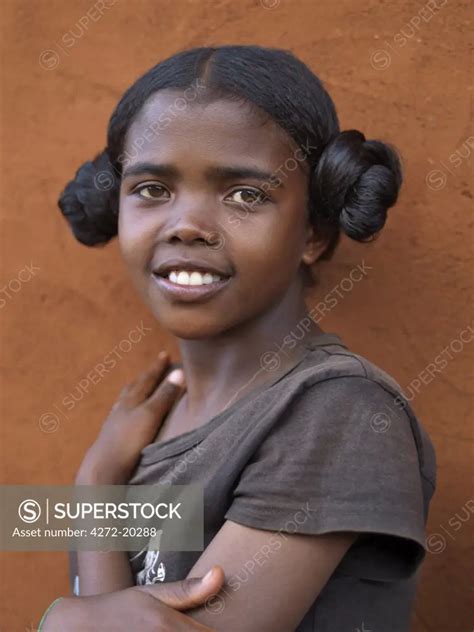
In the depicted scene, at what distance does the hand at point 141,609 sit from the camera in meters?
1.50

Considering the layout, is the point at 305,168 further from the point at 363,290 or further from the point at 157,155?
the point at 363,290

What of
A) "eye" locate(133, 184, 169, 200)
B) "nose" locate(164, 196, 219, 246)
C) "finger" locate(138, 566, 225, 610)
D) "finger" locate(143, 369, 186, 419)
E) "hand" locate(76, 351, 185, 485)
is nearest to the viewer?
"finger" locate(138, 566, 225, 610)

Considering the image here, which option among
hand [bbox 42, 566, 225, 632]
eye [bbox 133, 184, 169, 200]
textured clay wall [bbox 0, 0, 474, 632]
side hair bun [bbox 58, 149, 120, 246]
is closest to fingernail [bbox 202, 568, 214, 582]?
hand [bbox 42, 566, 225, 632]

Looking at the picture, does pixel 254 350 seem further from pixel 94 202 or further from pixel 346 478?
pixel 94 202

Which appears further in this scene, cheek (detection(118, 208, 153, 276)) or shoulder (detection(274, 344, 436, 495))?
cheek (detection(118, 208, 153, 276))

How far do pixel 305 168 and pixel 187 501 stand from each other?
2.24 ft

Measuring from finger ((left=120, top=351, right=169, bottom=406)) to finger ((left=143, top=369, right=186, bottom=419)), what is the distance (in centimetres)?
3

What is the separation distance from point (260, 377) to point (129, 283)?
29.3 inches

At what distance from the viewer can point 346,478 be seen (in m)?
1.54

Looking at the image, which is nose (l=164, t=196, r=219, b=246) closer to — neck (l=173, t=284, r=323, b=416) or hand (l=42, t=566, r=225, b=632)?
neck (l=173, t=284, r=323, b=416)

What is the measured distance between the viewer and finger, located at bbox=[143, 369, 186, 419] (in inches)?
83.4

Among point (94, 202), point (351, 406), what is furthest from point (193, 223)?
point (94, 202)

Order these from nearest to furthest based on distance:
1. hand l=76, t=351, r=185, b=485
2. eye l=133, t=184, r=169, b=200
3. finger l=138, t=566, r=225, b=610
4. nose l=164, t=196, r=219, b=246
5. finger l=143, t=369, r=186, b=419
Answer: finger l=138, t=566, r=225, b=610
nose l=164, t=196, r=219, b=246
eye l=133, t=184, r=169, b=200
hand l=76, t=351, r=185, b=485
finger l=143, t=369, r=186, b=419

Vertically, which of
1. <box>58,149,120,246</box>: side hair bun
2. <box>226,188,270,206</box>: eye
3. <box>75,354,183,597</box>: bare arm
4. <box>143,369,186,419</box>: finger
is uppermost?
<box>226,188,270,206</box>: eye
